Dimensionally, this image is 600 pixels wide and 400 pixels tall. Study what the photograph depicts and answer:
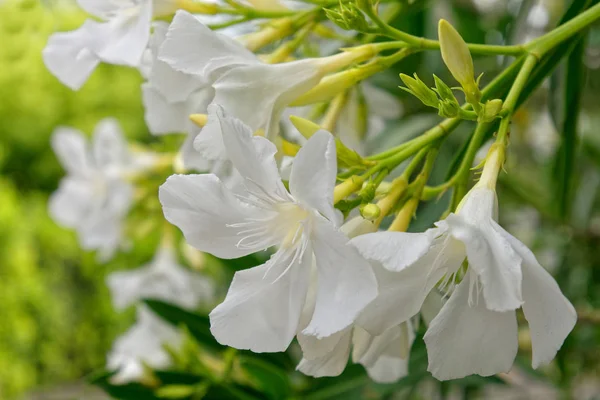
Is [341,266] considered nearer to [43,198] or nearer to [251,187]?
[251,187]

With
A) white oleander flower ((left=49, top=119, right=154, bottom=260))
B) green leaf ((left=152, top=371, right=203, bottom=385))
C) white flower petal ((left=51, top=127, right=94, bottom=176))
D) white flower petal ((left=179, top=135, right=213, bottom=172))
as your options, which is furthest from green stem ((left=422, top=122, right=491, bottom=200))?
white flower petal ((left=51, top=127, right=94, bottom=176))

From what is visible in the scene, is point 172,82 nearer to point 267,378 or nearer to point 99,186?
point 267,378

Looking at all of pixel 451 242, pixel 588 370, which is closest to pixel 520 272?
pixel 451 242

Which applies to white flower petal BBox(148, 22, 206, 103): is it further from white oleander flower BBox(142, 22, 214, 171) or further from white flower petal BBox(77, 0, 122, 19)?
white flower petal BBox(77, 0, 122, 19)

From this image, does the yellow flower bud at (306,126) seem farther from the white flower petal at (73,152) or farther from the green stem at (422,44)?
the white flower petal at (73,152)

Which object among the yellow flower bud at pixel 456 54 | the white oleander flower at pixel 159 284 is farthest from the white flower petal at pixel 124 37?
the white oleander flower at pixel 159 284
